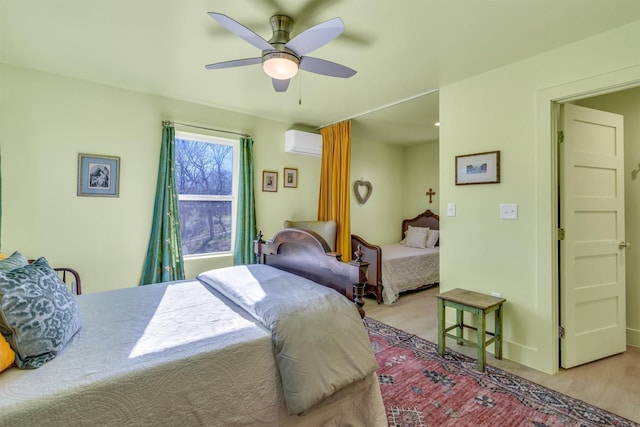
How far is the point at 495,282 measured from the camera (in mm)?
2533

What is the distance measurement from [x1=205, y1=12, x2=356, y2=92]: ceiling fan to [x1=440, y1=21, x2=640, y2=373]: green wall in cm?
139

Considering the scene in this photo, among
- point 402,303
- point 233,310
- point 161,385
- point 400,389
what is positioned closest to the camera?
point 161,385

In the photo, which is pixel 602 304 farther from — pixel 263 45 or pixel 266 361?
pixel 263 45

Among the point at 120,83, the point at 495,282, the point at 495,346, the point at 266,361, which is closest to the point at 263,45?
the point at 266,361

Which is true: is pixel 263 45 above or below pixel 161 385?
above

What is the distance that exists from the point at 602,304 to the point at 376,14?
2832 mm

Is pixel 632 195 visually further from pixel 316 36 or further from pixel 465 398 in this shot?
pixel 316 36

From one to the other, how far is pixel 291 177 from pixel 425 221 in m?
2.69

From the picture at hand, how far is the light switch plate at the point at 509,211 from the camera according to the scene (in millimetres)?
2396

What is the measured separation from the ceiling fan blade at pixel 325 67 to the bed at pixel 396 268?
2133 millimetres

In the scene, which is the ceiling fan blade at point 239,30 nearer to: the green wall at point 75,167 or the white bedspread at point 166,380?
the white bedspread at point 166,380

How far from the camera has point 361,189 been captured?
520cm

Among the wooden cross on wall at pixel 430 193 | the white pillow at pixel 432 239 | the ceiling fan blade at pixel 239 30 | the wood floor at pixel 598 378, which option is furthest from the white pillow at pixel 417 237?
the ceiling fan blade at pixel 239 30

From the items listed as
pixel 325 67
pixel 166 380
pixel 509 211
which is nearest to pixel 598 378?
pixel 509 211
